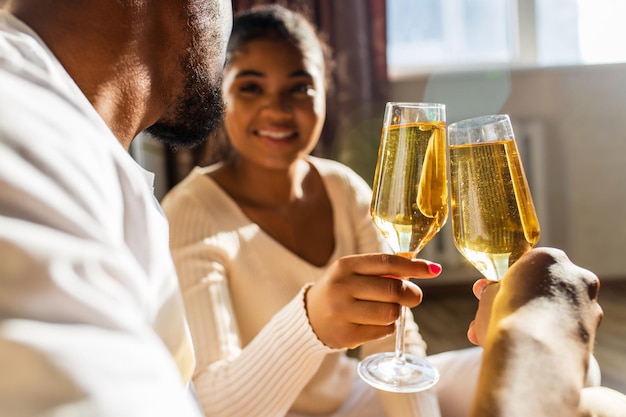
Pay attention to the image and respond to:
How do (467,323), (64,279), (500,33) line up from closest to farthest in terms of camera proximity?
(64,279) < (467,323) < (500,33)

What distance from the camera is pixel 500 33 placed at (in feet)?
11.1

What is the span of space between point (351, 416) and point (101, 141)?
37.8 inches

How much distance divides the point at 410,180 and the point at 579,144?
282 centimetres

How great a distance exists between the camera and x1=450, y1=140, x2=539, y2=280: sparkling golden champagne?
0.69 m

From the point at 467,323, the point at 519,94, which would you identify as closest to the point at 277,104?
the point at 467,323

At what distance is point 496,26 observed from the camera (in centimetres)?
337

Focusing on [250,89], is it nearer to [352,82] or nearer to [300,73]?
[300,73]

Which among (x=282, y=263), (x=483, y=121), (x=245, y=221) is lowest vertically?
(x=282, y=263)

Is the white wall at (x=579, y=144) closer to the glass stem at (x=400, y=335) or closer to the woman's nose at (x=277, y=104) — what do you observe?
the woman's nose at (x=277, y=104)

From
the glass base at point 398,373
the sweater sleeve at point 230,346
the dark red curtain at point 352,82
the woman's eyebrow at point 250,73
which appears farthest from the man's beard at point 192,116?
the dark red curtain at point 352,82

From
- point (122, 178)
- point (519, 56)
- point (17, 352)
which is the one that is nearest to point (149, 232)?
point (122, 178)

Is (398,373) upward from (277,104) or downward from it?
downward

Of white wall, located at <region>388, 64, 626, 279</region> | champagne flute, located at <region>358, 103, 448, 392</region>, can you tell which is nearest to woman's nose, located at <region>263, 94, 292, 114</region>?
champagne flute, located at <region>358, 103, 448, 392</region>

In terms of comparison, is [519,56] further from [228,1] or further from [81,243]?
[81,243]
